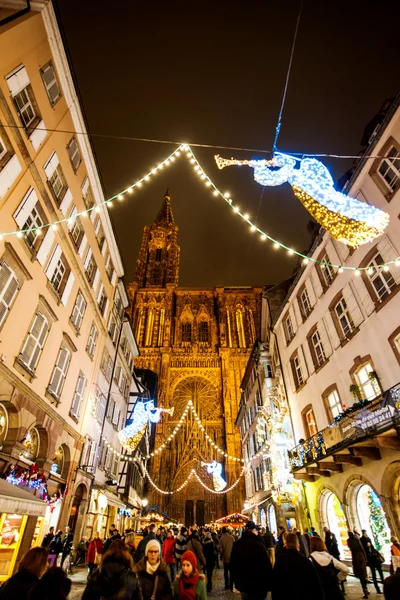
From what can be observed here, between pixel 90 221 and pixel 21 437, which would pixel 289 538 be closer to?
pixel 21 437

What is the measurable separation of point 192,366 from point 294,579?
133 ft

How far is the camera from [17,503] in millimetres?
6656

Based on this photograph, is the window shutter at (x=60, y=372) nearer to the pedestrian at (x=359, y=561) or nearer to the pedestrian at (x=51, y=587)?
the pedestrian at (x=51, y=587)

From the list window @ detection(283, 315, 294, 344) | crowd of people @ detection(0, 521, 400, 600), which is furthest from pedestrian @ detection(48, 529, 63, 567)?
window @ detection(283, 315, 294, 344)

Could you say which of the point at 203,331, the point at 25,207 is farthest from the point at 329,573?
the point at 203,331

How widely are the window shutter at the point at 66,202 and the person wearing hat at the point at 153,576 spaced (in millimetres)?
11996

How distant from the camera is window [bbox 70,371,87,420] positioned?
44.9 feet

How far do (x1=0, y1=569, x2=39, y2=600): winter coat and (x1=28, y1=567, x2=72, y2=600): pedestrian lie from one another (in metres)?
0.16

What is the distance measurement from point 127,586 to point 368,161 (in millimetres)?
13737

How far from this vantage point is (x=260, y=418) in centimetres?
2189

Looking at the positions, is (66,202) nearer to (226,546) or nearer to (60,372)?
(60,372)

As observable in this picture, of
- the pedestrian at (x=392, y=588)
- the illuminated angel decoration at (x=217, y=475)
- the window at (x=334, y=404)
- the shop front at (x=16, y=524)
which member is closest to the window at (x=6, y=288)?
the shop front at (x=16, y=524)

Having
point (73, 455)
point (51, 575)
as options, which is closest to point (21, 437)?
point (73, 455)

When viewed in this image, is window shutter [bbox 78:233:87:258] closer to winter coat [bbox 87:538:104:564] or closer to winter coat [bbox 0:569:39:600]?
winter coat [bbox 87:538:104:564]
